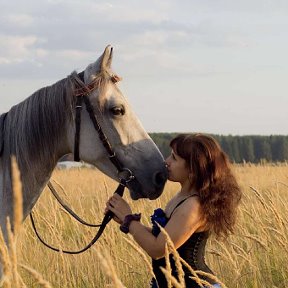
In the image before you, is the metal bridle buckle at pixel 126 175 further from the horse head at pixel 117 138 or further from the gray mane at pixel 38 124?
the gray mane at pixel 38 124

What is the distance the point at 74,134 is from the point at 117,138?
26 centimetres

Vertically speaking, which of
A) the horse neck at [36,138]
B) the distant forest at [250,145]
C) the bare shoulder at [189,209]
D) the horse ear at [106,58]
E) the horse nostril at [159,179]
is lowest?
the distant forest at [250,145]

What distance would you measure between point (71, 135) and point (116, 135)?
28cm

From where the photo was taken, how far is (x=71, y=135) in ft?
10.7

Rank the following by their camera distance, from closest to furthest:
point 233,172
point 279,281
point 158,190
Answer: point 233,172 → point 158,190 → point 279,281

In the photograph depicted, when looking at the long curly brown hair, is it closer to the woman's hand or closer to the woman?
the woman

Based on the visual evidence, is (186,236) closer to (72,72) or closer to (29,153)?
(29,153)

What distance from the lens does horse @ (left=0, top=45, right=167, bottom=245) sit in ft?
10.4

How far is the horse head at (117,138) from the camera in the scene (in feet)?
10.4

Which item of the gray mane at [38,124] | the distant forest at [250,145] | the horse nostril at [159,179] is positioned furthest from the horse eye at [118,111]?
the distant forest at [250,145]

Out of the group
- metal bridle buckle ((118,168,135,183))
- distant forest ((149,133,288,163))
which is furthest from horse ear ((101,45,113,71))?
distant forest ((149,133,288,163))

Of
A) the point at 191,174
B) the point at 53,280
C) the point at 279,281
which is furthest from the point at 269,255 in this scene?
the point at 191,174

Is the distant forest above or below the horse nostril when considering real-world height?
below

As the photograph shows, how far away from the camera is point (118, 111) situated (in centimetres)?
322
